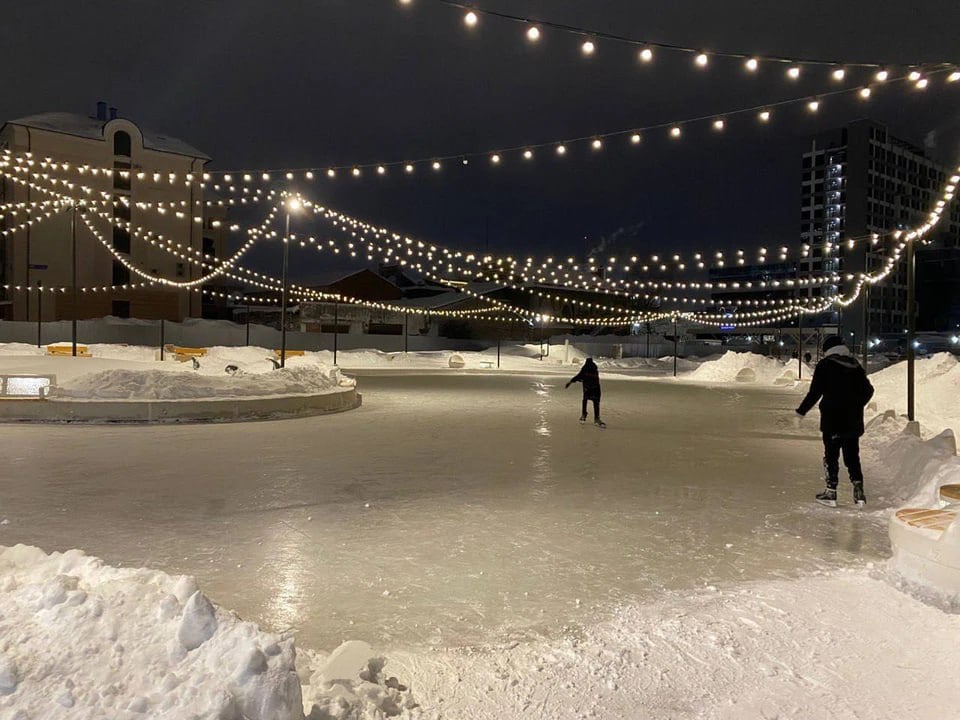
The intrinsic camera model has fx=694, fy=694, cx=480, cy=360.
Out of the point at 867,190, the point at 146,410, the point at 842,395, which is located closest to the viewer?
the point at 842,395

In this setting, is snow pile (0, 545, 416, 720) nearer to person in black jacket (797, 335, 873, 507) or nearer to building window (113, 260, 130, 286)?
person in black jacket (797, 335, 873, 507)

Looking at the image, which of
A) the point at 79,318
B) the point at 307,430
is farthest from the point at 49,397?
the point at 79,318

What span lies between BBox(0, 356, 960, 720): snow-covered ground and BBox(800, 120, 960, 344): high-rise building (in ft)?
329

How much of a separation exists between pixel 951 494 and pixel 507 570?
3543 millimetres

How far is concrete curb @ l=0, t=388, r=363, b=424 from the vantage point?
1319 centimetres

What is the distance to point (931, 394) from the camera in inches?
611

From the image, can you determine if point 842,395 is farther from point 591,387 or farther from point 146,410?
point 146,410

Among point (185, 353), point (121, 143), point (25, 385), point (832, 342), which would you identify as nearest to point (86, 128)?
point (121, 143)

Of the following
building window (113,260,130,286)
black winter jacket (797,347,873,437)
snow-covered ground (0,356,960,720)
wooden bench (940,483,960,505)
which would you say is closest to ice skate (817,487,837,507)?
snow-covered ground (0,356,960,720)

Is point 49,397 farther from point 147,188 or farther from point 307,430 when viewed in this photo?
point 147,188

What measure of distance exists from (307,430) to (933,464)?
9.88 m

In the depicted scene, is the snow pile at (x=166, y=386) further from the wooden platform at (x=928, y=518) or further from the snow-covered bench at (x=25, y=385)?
the wooden platform at (x=928, y=518)

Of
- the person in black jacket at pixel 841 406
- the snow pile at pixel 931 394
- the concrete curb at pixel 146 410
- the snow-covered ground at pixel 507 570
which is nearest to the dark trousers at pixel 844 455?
the person in black jacket at pixel 841 406

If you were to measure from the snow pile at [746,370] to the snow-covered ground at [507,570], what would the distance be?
2397 centimetres
